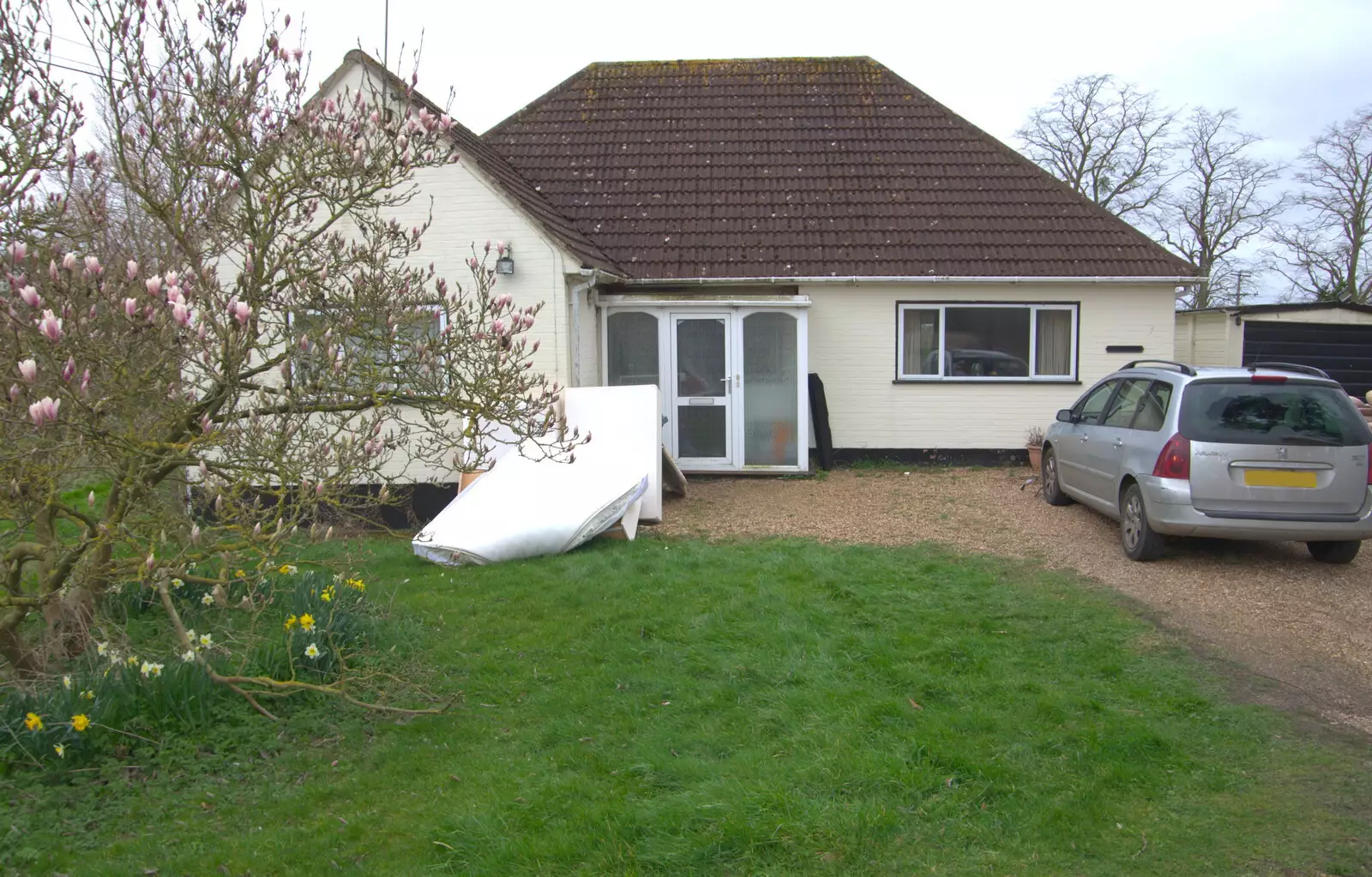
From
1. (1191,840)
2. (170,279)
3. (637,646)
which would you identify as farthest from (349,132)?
(1191,840)

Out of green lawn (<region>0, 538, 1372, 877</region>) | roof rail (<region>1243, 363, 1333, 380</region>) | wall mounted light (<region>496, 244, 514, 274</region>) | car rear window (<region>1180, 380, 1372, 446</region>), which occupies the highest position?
wall mounted light (<region>496, 244, 514, 274</region>)

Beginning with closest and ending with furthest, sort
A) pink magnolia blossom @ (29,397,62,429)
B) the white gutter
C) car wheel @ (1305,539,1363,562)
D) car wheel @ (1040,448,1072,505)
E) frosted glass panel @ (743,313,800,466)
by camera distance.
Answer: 1. pink magnolia blossom @ (29,397,62,429)
2. car wheel @ (1305,539,1363,562)
3. car wheel @ (1040,448,1072,505)
4. frosted glass panel @ (743,313,800,466)
5. the white gutter

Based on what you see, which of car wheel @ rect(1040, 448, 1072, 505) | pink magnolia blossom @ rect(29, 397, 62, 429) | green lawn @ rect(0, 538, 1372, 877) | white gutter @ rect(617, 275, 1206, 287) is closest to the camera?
pink magnolia blossom @ rect(29, 397, 62, 429)

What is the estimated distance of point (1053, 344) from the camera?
1382 cm

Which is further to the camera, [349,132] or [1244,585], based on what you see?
[1244,585]

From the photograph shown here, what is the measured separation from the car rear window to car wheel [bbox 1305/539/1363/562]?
1052mm

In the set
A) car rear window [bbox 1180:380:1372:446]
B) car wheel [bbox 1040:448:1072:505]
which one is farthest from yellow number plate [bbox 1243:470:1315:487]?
car wheel [bbox 1040:448:1072:505]

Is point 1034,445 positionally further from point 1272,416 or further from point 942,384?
point 1272,416

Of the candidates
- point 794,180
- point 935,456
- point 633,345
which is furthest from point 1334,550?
point 794,180

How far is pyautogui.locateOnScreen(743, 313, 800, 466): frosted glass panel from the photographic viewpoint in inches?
504

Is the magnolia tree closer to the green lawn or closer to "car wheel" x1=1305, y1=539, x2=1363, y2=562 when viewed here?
the green lawn

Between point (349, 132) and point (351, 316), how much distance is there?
3.57 ft

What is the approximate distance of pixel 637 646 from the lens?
6.08 metres

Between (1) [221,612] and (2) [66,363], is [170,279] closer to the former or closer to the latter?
(2) [66,363]
